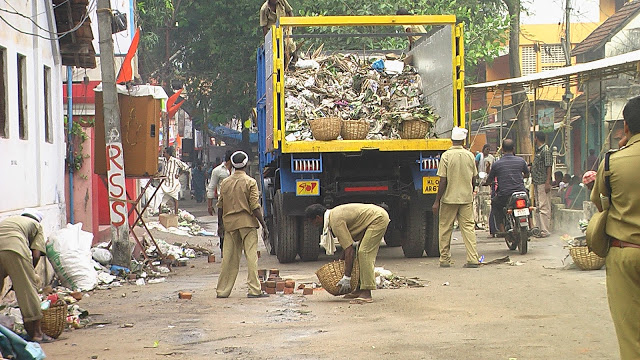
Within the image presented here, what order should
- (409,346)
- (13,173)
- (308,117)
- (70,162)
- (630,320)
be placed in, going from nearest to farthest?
(630,320) → (409,346) → (13,173) → (308,117) → (70,162)

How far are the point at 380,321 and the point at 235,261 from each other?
2822 millimetres

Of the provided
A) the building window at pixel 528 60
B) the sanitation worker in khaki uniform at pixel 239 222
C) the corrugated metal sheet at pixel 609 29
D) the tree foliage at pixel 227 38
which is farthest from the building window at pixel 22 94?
the building window at pixel 528 60

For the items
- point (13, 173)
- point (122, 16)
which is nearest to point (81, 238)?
point (13, 173)

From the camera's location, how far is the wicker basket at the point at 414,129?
13.2 metres

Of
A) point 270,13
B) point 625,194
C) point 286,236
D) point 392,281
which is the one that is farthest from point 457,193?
point 625,194

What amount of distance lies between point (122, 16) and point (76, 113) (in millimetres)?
2469

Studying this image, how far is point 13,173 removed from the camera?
1172 cm

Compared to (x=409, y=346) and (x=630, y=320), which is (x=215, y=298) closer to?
(x=409, y=346)

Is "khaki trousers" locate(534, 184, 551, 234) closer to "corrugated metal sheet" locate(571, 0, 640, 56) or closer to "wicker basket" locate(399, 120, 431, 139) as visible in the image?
"wicker basket" locate(399, 120, 431, 139)

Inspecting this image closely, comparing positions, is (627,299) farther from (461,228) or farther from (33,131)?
(33,131)

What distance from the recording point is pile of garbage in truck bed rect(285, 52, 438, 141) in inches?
534

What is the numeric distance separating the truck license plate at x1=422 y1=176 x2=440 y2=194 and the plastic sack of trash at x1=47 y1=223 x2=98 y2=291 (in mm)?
4526

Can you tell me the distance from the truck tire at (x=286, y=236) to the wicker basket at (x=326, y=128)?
1.23 metres

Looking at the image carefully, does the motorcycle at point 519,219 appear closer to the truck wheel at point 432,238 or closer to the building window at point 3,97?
the truck wheel at point 432,238
